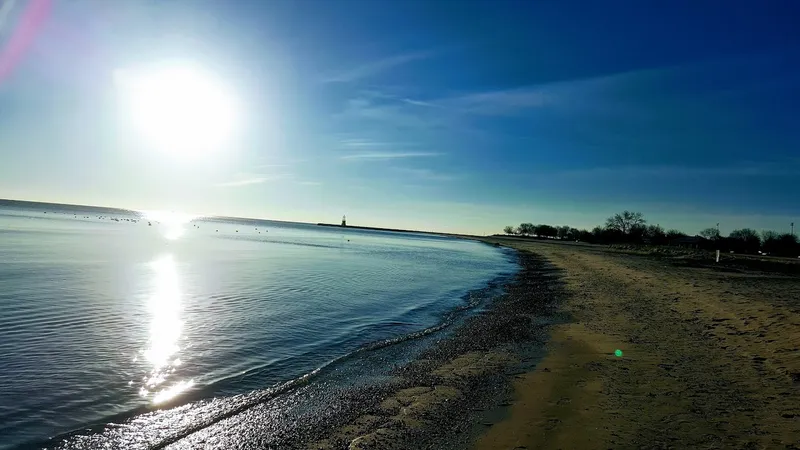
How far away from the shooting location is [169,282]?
22922 millimetres

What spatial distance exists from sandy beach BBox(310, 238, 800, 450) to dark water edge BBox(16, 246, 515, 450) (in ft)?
1.78

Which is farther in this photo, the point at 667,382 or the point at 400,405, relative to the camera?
the point at 667,382

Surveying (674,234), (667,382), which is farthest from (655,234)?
(667,382)

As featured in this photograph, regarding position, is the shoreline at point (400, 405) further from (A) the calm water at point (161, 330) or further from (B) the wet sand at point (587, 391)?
(A) the calm water at point (161, 330)

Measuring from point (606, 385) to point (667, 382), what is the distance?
1.29 m

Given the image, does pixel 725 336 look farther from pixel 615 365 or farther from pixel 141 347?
pixel 141 347

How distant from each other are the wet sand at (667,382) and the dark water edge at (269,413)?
2.83 meters

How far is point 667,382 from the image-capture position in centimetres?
839

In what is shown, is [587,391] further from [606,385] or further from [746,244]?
[746,244]

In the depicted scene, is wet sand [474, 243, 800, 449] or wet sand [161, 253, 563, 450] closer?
wet sand [474, 243, 800, 449]

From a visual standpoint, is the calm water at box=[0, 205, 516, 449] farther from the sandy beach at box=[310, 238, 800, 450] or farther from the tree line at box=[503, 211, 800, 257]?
the tree line at box=[503, 211, 800, 257]

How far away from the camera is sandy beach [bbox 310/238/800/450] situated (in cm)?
619

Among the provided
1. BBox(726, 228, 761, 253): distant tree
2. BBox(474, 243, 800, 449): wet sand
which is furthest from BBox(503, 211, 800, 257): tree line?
BBox(474, 243, 800, 449): wet sand

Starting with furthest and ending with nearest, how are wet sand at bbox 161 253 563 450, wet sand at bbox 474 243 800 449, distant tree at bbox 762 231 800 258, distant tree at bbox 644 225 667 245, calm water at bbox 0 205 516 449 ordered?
distant tree at bbox 644 225 667 245, distant tree at bbox 762 231 800 258, calm water at bbox 0 205 516 449, wet sand at bbox 161 253 563 450, wet sand at bbox 474 243 800 449
